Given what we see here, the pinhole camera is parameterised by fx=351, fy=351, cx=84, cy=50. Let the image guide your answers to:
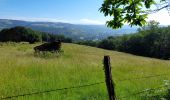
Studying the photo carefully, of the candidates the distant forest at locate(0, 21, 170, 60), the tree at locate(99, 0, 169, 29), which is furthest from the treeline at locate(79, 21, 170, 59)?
the tree at locate(99, 0, 169, 29)

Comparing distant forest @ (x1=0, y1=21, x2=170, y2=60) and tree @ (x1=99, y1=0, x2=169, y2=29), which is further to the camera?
distant forest @ (x1=0, y1=21, x2=170, y2=60)

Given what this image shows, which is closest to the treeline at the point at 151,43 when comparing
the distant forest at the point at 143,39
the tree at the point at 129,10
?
the distant forest at the point at 143,39

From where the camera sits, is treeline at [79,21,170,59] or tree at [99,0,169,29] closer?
tree at [99,0,169,29]

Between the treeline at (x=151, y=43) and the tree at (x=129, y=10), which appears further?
the treeline at (x=151, y=43)

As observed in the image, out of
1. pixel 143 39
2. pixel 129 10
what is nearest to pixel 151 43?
pixel 143 39

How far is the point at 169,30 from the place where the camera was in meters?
116

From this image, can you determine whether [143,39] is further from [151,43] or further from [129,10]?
[129,10]

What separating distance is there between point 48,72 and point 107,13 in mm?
7227

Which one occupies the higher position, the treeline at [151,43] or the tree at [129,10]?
the tree at [129,10]

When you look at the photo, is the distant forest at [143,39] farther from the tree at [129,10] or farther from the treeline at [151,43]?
the tree at [129,10]

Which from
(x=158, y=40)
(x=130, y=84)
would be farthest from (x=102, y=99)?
(x=158, y=40)

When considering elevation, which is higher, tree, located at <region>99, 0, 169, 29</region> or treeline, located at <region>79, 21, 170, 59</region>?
tree, located at <region>99, 0, 169, 29</region>

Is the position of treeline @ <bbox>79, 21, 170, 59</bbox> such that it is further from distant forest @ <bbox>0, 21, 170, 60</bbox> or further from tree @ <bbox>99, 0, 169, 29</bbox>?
tree @ <bbox>99, 0, 169, 29</bbox>

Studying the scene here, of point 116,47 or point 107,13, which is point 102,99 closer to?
point 107,13
